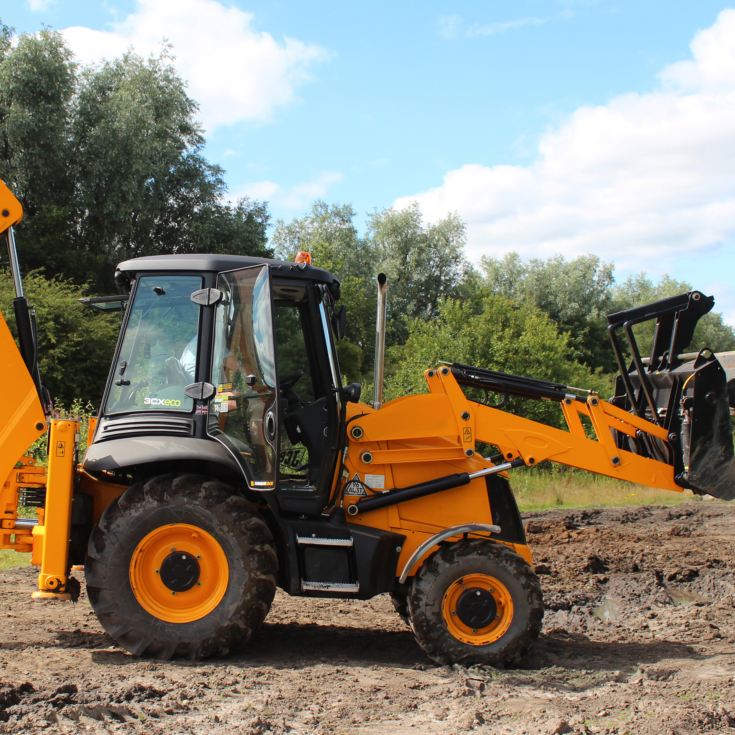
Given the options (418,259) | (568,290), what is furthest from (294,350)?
(568,290)

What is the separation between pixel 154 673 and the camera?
223 inches

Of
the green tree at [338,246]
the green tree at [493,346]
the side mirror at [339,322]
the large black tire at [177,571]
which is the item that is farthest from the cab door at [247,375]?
the green tree at [338,246]

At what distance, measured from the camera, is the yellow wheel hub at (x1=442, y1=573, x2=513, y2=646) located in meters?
6.27

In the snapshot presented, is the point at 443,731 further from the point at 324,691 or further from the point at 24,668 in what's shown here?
the point at 24,668

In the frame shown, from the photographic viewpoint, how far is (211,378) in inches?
243

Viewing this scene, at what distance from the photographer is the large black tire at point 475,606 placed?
246 inches

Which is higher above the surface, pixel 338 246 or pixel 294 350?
pixel 338 246

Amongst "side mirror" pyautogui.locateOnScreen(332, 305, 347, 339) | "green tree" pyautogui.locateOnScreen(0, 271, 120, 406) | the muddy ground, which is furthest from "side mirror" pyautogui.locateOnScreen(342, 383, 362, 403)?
"green tree" pyautogui.locateOnScreen(0, 271, 120, 406)

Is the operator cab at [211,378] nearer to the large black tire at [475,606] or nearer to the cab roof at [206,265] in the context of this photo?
the cab roof at [206,265]

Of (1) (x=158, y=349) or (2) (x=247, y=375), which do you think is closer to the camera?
(2) (x=247, y=375)

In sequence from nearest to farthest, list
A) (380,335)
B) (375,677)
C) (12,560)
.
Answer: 1. (375,677)
2. (380,335)
3. (12,560)

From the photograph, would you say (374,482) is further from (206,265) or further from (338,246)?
(338,246)

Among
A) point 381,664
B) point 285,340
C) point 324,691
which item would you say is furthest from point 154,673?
point 285,340

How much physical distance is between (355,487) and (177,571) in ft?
4.51
